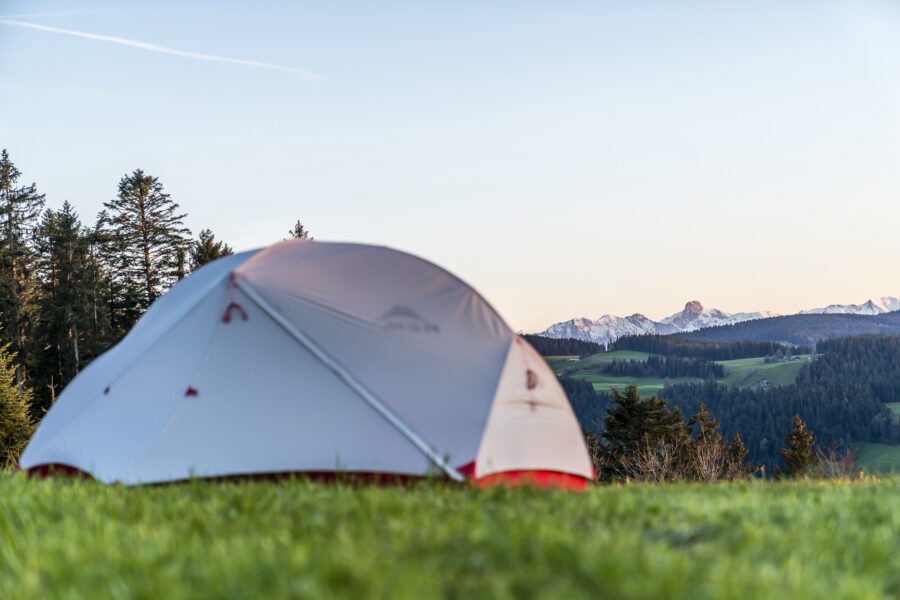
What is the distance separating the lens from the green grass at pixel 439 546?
3.10 meters

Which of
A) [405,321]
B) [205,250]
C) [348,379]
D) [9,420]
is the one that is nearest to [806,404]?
[205,250]

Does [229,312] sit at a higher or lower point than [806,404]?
higher

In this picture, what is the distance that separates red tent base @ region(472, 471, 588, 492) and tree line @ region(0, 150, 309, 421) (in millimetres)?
43981

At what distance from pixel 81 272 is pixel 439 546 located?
1943 inches

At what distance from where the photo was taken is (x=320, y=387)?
22.2 feet

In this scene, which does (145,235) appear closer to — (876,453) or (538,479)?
(538,479)

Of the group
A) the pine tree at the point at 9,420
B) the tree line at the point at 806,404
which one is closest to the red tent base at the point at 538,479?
the pine tree at the point at 9,420

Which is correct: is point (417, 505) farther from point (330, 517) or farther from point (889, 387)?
point (889, 387)

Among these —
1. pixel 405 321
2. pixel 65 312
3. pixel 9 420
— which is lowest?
pixel 9 420

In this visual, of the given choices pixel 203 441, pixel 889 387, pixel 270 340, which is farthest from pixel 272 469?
pixel 889 387

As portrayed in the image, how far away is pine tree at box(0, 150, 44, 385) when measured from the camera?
154 ft

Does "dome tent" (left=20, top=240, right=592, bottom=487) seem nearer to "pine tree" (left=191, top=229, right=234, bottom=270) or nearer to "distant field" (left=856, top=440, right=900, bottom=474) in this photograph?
"pine tree" (left=191, top=229, right=234, bottom=270)

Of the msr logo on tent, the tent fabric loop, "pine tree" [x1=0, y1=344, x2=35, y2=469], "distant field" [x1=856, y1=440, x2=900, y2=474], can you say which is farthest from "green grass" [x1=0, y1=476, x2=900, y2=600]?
"distant field" [x1=856, y1=440, x2=900, y2=474]

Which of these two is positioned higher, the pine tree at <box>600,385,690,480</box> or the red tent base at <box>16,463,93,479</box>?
the red tent base at <box>16,463,93,479</box>
